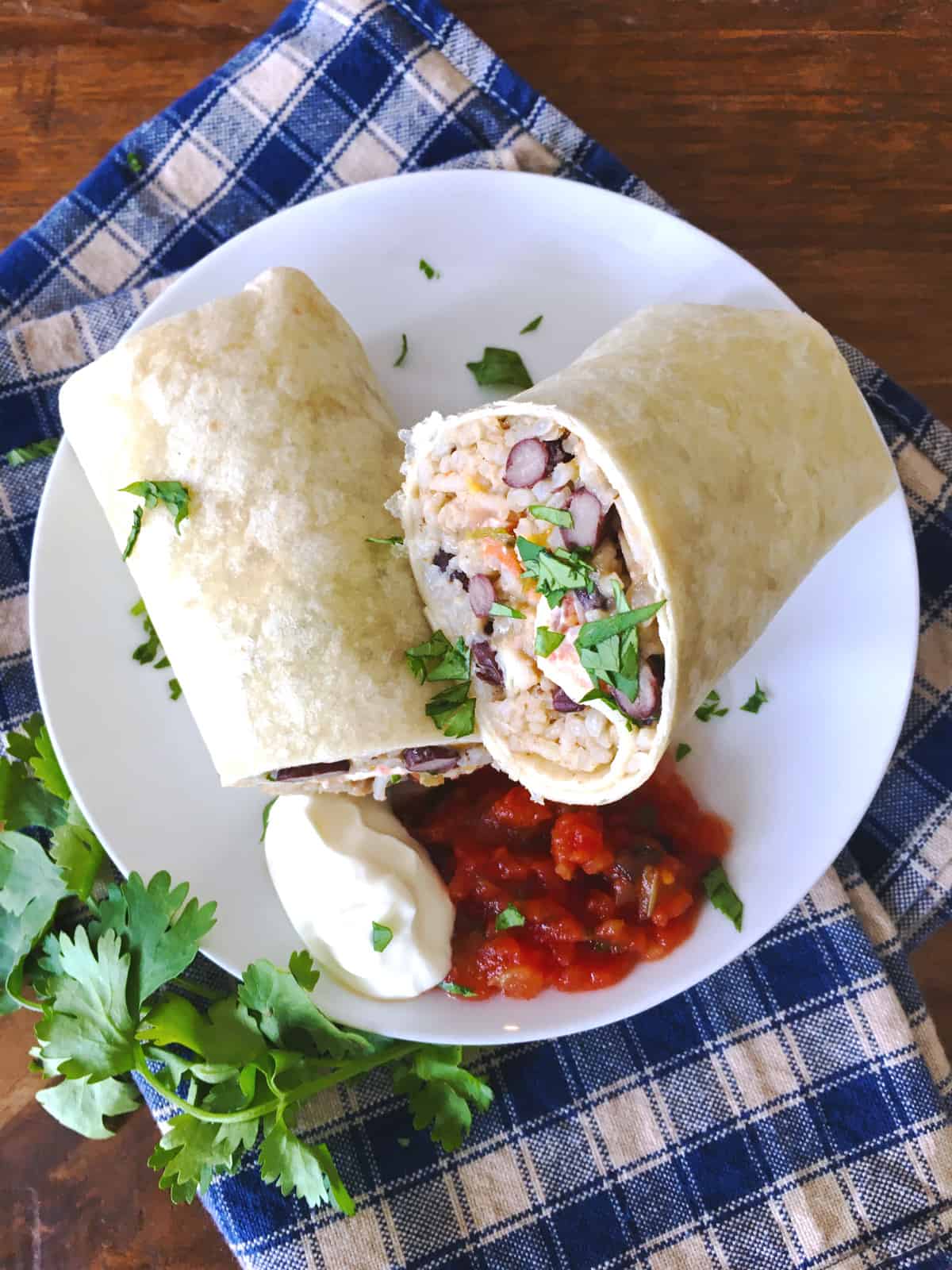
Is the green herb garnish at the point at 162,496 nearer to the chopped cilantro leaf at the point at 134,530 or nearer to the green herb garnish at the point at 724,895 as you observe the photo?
the chopped cilantro leaf at the point at 134,530

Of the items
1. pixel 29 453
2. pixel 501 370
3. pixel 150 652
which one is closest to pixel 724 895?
pixel 501 370

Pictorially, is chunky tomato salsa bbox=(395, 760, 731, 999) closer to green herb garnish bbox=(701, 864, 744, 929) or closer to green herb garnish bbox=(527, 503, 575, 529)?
green herb garnish bbox=(701, 864, 744, 929)

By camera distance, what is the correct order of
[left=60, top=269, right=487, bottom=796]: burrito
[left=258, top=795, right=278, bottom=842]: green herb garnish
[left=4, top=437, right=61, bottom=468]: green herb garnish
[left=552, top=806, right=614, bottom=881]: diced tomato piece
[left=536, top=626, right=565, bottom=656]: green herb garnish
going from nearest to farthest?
[left=536, top=626, right=565, bottom=656]: green herb garnish, [left=60, top=269, right=487, bottom=796]: burrito, [left=552, top=806, right=614, bottom=881]: diced tomato piece, [left=258, top=795, right=278, bottom=842]: green herb garnish, [left=4, top=437, right=61, bottom=468]: green herb garnish

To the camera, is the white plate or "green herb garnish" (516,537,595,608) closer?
"green herb garnish" (516,537,595,608)

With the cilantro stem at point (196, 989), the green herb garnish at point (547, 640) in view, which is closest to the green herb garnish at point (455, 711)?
the green herb garnish at point (547, 640)

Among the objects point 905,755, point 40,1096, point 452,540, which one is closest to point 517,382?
point 452,540

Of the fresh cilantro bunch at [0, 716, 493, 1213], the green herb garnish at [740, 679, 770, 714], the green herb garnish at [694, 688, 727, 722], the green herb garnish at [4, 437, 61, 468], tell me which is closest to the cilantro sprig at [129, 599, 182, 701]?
the fresh cilantro bunch at [0, 716, 493, 1213]

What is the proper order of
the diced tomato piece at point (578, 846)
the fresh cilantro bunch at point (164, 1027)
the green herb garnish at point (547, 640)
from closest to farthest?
the green herb garnish at point (547, 640) < the fresh cilantro bunch at point (164, 1027) < the diced tomato piece at point (578, 846)

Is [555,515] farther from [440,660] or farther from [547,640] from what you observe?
[440,660]
